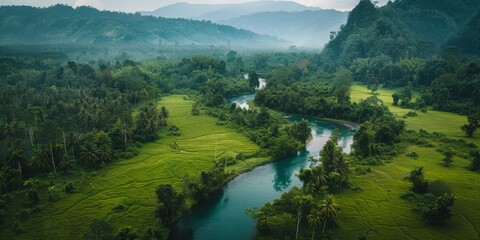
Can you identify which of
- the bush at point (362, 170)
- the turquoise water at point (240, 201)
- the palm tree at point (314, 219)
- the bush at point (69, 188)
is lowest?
the turquoise water at point (240, 201)

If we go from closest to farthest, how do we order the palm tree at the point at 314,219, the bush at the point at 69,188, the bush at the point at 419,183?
the palm tree at the point at 314,219 < the bush at the point at 69,188 < the bush at the point at 419,183

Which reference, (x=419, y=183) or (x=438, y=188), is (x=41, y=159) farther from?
(x=438, y=188)

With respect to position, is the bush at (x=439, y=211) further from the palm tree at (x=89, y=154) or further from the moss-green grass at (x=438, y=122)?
the palm tree at (x=89, y=154)

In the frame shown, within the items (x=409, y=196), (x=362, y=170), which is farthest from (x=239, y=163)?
(x=409, y=196)

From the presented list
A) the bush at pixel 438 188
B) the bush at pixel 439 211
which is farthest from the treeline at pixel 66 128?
the bush at pixel 438 188

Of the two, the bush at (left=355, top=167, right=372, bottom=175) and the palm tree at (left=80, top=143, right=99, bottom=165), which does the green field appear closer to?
the palm tree at (left=80, top=143, right=99, bottom=165)

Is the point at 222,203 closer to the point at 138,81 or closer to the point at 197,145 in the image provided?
the point at 197,145

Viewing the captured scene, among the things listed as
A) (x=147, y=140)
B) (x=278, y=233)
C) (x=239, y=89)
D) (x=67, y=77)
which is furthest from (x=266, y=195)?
(x=67, y=77)
